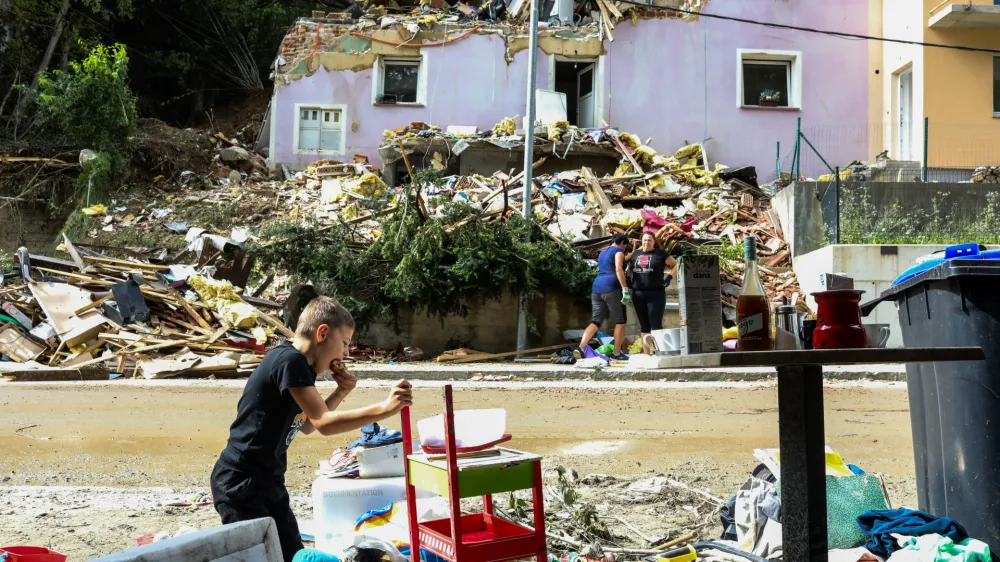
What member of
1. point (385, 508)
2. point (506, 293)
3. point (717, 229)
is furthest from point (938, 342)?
point (717, 229)

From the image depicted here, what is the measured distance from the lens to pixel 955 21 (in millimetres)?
21828

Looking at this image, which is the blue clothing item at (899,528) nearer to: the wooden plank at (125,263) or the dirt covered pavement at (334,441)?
the dirt covered pavement at (334,441)

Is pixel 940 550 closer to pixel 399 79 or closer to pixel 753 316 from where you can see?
pixel 753 316

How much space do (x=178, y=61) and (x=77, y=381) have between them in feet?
69.0

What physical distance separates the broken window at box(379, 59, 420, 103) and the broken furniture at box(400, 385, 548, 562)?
2243 centimetres

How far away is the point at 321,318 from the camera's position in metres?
3.83

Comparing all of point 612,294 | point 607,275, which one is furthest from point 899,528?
point 607,275

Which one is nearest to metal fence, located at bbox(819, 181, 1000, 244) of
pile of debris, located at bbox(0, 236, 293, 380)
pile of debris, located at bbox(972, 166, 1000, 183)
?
pile of debris, located at bbox(972, 166, 1000, 183)

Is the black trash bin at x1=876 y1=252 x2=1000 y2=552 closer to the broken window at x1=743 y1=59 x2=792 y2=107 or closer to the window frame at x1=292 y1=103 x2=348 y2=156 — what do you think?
the window frame at x1=292 y1=103 x2=348 y2=156

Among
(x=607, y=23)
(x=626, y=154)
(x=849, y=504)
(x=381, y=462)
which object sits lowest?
(x=849, y=504)

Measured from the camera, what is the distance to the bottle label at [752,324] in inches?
109

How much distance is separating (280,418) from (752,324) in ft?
6.65

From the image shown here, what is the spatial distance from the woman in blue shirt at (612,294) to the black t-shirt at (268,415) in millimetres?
9811

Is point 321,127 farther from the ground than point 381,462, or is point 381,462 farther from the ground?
point 321,127
